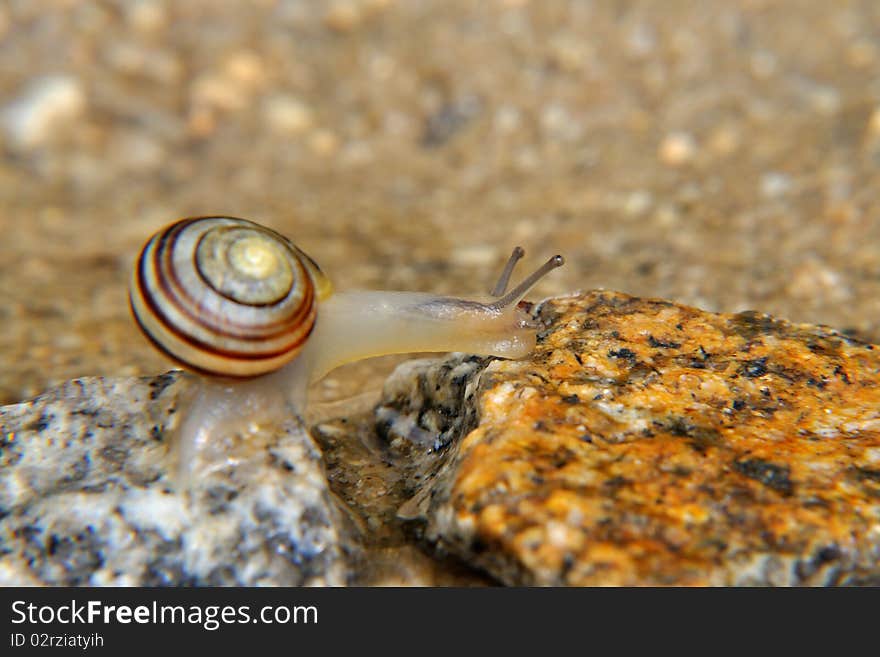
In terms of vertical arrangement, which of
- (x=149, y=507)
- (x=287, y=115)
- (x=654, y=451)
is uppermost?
(x=287, y=115)

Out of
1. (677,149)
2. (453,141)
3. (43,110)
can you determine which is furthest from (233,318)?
(43,110)

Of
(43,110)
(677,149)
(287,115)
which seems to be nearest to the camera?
(677,149)

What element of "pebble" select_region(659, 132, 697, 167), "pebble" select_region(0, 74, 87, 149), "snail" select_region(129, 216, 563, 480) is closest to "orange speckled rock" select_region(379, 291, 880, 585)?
"snail" select_region(129, 216, 563, 480)

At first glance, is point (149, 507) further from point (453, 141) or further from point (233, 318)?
point (453, 141)

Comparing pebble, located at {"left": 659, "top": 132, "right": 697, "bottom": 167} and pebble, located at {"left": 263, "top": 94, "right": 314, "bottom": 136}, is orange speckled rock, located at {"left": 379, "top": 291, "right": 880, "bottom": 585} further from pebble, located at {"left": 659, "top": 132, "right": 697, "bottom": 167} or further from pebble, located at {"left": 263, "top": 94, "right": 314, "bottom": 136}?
pebble, located at {"left": 263, "top": 94, "right": 314, "bottom": 136}

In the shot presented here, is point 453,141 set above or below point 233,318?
above

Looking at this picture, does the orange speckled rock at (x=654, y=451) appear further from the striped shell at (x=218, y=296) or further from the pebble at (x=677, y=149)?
the pebble at (x=677, y=149)

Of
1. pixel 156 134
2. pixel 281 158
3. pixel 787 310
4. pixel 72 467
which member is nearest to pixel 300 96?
pixel 281 158
